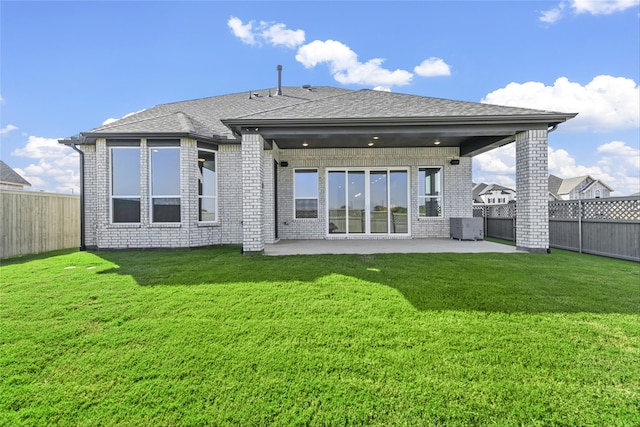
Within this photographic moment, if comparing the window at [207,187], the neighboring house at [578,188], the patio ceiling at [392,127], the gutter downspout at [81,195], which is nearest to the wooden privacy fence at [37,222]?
the gutter downspout at [81,195]

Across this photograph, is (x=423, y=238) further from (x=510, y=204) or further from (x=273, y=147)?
(x=273, y=147)

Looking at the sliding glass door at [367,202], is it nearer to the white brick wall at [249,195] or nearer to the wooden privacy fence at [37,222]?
the white brick wall at [249,195]

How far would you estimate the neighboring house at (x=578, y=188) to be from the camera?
3797 cm

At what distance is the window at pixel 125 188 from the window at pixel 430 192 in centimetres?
943

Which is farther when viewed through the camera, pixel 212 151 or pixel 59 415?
pixel 212 151

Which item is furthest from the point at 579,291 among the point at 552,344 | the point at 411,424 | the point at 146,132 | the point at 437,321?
the point at 146,132

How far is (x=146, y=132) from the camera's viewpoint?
831cm

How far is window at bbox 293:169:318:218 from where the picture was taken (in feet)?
35.6

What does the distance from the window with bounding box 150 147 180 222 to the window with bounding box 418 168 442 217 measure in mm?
8308

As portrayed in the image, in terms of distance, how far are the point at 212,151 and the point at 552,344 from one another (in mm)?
9184

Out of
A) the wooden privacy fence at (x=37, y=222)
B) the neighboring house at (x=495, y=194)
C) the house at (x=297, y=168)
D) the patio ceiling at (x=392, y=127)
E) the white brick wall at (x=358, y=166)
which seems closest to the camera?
the patio ceiling at (x=392, y=127)

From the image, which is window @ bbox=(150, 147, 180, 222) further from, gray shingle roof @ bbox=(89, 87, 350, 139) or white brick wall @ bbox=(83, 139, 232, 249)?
→ gray shingle roof @ bbox=(89, 87, 350, 139)

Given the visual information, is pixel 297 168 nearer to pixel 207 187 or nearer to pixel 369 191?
pixel 369 191

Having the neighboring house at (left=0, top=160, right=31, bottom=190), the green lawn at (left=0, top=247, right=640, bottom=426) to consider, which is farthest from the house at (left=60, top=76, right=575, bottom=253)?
the neighboring house at (left=0, top=160, right=31, bottom=190)
